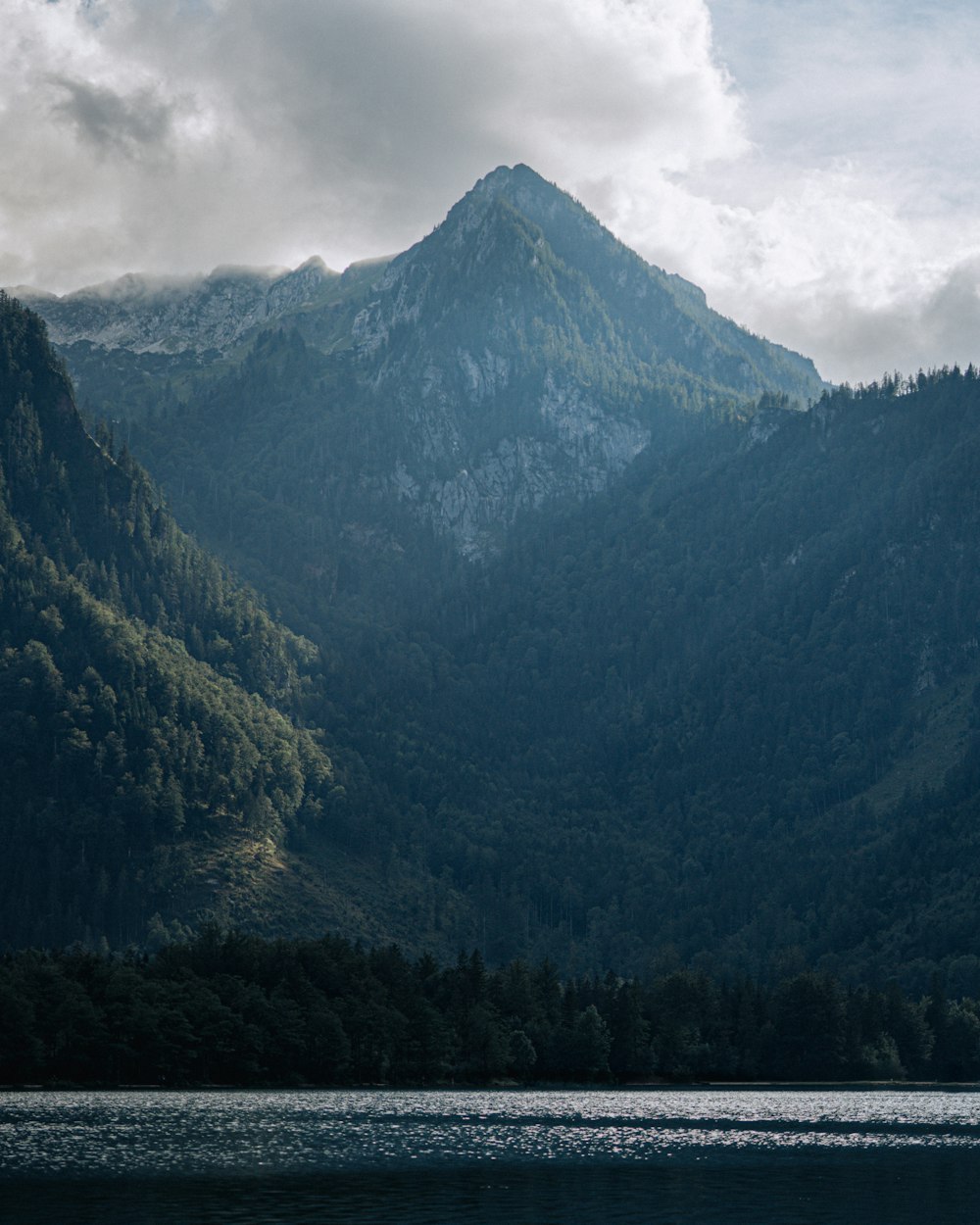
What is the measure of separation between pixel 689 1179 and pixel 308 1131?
49568 mm

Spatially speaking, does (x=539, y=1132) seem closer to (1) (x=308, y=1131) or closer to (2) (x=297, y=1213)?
(1) (x=308, y=1131)

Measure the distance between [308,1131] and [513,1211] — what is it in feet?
200

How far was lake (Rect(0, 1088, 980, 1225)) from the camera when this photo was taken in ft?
419

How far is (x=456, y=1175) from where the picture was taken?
498 ft

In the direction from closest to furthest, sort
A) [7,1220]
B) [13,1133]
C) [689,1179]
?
[7,1220]
[689,1179]
[13,1133]

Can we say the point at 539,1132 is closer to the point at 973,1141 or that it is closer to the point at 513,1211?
the point at 973,1141

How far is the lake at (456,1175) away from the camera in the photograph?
5022 inches

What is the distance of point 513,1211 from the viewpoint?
130m

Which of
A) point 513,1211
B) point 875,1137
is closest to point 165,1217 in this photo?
point 513,1211

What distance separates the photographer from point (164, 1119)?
198 metres

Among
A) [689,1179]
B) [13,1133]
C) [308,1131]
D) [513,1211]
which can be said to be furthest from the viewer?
[308,1131]

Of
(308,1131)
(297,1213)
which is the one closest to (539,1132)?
(308,1131)

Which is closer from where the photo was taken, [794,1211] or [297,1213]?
[297,1213]

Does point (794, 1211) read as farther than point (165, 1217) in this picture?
Yes
